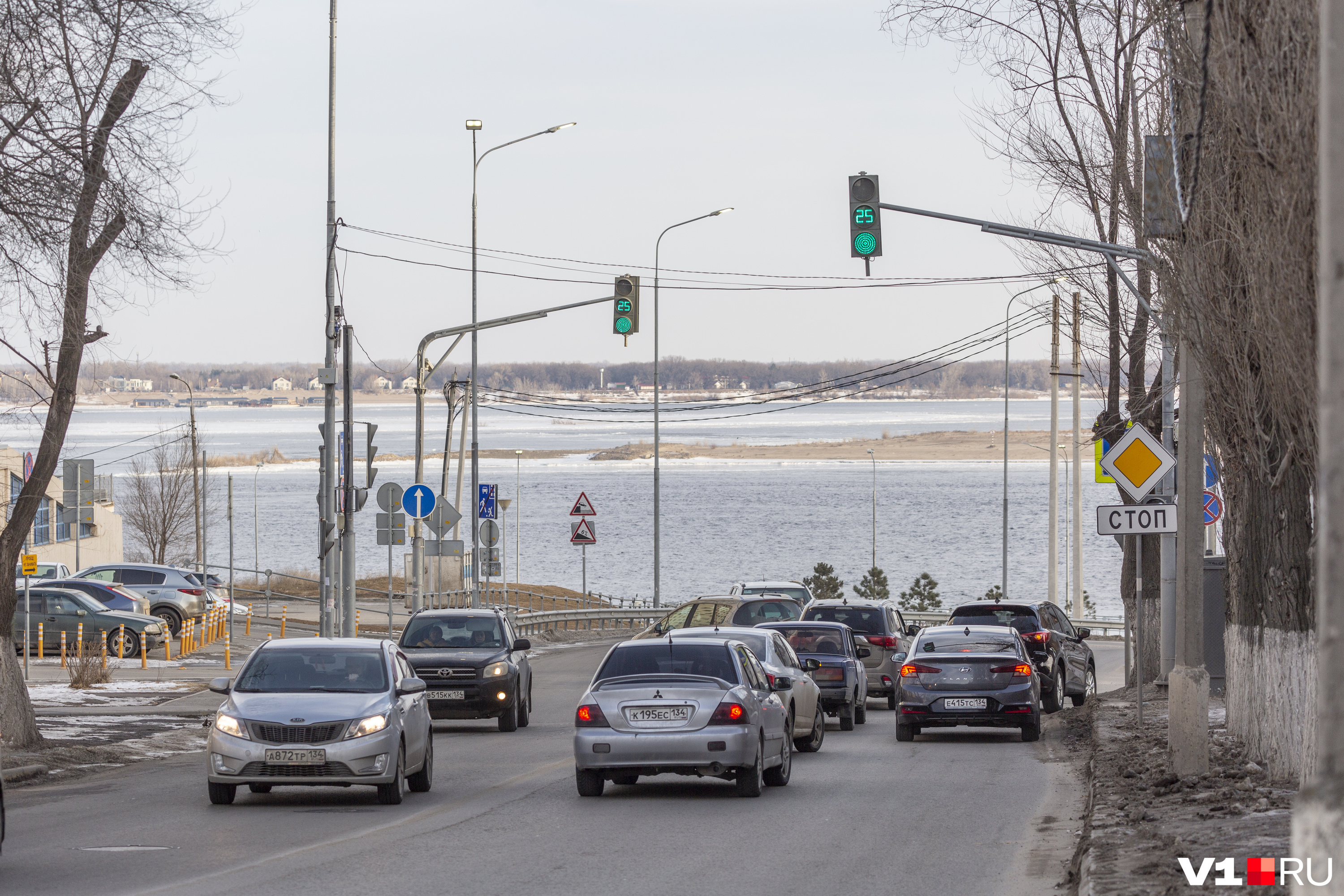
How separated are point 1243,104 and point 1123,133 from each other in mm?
13892

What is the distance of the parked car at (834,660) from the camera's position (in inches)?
912

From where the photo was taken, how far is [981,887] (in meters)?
10.3

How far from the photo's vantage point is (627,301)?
30078 mm

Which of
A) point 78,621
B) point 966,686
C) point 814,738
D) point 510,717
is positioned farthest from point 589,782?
point 78,621

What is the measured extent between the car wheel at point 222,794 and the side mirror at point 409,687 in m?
1.63

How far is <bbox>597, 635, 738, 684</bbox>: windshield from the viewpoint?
1510 cm

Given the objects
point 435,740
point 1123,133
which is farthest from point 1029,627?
point 435,740

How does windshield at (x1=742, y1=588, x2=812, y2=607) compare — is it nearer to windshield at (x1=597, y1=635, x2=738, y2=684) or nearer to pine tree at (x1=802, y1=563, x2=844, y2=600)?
windshield at (x1=597, y1=635, x2=738, y2=684)

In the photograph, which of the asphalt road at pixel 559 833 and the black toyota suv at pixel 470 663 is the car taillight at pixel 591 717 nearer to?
the asphalt road at pixel 559 833

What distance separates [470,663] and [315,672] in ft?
23.9

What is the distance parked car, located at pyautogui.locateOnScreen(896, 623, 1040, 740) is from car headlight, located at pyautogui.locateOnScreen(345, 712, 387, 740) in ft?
28.7

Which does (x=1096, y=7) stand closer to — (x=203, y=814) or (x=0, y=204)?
(x=0, y=204)

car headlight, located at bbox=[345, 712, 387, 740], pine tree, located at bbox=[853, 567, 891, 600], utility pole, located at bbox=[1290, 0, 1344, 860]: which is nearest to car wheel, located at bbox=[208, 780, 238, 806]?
car headlight, located at bbox=[345, 712, 387, 740]

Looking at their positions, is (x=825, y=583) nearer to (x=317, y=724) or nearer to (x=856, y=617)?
(x=856, y=617)
